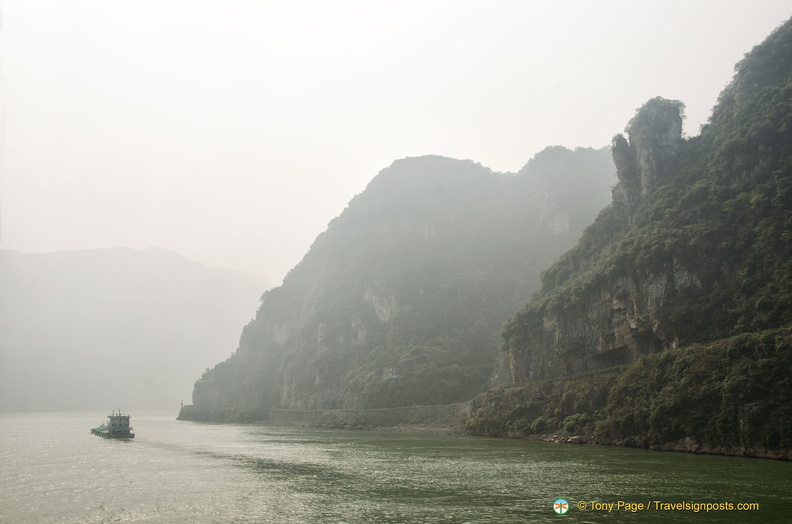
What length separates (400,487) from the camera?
34125 mm

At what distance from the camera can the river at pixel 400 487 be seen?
26078mm

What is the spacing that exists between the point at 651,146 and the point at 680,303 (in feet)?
108

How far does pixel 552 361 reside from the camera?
272 feet

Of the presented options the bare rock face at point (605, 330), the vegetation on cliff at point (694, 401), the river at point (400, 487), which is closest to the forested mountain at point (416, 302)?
the bare rock face at point (605, 330)

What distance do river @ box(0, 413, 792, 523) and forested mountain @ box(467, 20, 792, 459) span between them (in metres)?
5.06

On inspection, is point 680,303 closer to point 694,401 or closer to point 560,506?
point 694,401

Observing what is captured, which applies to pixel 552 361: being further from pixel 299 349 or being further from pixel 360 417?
pixel 299 349

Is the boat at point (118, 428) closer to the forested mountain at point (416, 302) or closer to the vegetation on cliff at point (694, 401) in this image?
the forested mountain at point (416, 302)

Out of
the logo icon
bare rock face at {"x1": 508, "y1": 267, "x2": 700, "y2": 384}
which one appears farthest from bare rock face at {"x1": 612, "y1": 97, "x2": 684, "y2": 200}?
the logo icon

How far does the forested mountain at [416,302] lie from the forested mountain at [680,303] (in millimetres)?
41052

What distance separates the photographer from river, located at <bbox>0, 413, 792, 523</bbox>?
26.1 m

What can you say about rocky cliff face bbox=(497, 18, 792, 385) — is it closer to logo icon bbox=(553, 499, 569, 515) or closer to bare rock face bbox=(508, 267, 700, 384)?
bare rock face bbox=(508, 267, 700, 384)

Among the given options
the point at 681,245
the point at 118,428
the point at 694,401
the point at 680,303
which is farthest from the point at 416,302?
the point at 694,401

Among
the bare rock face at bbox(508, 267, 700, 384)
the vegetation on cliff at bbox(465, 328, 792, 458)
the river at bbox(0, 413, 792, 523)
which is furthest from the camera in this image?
the bare rock face at bbox(508, 267, 700, 384)
